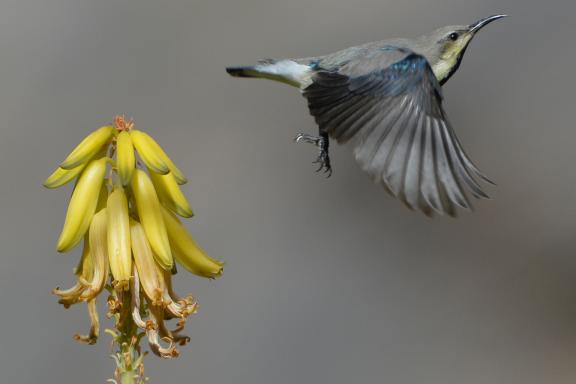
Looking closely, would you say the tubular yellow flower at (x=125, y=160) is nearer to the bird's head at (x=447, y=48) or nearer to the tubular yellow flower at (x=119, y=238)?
the tubular yellow flower at (x=119, y=238)

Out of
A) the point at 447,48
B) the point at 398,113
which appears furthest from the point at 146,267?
the point at 447,48

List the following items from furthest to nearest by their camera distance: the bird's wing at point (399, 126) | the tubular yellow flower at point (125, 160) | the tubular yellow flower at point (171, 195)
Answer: the bird's wing at point (399, 126), the tubular yellow flower at point (171, 195), the tubular yellow flower at point (125, 160)

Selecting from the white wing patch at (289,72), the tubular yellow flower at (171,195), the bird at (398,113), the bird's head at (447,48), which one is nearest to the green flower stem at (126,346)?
the tubular yellow flower at (171,195)

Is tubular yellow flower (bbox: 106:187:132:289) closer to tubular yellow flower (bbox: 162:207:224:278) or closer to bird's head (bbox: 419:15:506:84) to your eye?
tubular yellow flower (bbox: 162:207:224:278)

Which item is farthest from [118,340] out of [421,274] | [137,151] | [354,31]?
[354,31]

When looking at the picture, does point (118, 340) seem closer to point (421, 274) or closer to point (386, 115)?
point (386, 115)

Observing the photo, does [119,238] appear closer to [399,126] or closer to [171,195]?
[171,195]
